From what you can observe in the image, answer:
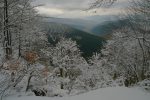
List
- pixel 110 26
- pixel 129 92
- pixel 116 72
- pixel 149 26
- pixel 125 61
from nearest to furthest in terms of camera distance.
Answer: pixel 129 92 < pixel 149 26 < pixel 110 26 < pixel 125 61 < pixel 116 72

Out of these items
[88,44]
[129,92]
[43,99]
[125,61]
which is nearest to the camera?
[43,99]

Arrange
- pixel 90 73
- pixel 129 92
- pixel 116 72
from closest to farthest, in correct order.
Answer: pixel 129 92
pixel 90 73
pixel 116 72

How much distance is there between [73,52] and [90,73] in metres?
5.49

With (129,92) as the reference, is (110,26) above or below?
above

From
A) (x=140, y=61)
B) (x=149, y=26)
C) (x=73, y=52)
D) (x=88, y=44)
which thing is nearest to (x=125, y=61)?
(x=140, y=61)

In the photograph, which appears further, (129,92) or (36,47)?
(36,47)

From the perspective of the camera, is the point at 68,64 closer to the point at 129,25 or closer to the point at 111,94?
the point at 129,25

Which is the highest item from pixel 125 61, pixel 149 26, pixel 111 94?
pixel 149 26

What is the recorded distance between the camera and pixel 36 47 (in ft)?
130

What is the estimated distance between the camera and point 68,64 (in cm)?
3678

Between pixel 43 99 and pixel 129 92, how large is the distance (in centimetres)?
299

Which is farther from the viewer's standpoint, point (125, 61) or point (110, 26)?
point (125, 61)

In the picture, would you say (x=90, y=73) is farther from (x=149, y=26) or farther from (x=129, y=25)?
(x=149, y=26)

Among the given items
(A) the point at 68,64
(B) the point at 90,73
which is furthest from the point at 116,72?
(A) the point at 68,64
